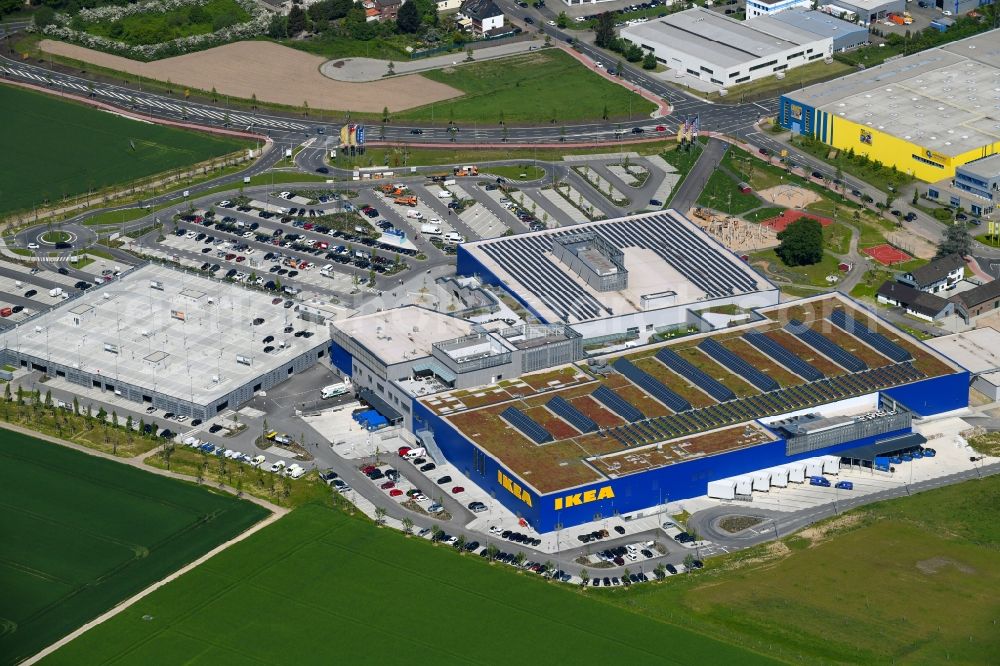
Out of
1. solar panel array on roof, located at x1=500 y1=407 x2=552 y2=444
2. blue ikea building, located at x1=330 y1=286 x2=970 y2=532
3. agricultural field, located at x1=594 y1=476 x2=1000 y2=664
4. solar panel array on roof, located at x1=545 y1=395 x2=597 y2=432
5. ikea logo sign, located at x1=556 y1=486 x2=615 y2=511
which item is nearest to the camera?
agricultural field, located at x1=594 y1=476 x2=1000 y2=664

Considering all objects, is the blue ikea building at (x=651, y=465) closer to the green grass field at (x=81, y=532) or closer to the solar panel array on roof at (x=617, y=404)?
Answer: the solar panel array on roof at (x=617, y=404)

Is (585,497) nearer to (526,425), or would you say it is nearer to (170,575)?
(526,425)

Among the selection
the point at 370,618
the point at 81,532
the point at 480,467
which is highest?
the point at 480,467

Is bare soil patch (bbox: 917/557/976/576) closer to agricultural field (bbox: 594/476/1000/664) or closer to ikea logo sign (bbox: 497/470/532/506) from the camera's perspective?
agricultural field (bbox: 594/476/1000/664)

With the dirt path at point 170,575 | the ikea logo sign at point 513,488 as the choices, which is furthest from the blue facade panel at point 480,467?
the dirt path at point 170,575

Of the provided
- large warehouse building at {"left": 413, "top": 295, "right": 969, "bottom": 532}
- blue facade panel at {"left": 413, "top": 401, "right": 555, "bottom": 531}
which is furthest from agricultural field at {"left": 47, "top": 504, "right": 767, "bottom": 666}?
large warehouse building at {"left": 413, "top": 295, "right": 969, "bottom": 532}

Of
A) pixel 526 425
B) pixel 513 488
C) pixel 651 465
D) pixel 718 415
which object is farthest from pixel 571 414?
pixel 718 415
